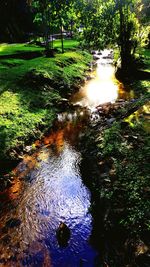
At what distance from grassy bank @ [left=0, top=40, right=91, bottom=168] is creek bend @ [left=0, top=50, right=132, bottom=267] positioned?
1.33m

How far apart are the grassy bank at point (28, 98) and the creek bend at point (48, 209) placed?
4.38 ft

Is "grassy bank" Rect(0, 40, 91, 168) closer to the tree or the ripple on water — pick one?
the ripple on water

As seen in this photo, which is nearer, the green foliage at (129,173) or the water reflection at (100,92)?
the green foliage at (129,173)

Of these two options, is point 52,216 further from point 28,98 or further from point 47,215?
point 28,98

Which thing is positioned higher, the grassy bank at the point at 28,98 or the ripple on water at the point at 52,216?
the grassy bank at the point at 28,98

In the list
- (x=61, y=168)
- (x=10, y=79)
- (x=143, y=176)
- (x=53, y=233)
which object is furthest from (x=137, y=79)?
(x=53, y=233)

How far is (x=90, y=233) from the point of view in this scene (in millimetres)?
10688

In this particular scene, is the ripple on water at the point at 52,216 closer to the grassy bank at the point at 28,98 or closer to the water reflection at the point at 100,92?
the grassy bank at the point at 28,98

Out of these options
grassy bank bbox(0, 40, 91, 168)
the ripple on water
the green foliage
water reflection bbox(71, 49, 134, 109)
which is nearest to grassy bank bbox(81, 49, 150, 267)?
the green foliage

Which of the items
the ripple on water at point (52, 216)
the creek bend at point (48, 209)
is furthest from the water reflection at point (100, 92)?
the ripple on water at point (52, 216)

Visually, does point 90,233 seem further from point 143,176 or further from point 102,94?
point 102,94

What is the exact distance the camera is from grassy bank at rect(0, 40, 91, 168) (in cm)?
1794

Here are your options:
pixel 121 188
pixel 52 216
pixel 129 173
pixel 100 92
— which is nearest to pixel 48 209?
pixel 52 216

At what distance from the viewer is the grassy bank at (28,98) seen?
58.9ft
